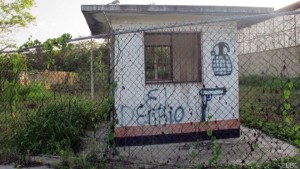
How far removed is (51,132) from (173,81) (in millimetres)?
2548

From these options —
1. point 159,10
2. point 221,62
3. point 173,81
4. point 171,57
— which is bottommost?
point 173,81

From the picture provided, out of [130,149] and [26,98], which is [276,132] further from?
[26,98]

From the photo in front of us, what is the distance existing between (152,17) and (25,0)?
1330 centimetres

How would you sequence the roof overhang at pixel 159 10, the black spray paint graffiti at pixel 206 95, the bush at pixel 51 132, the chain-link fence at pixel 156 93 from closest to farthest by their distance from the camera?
the bush at pixel 51 132, the chain-link fence at pixel 156 93, the roof overhang at pixel 159 10, the black spray paint graffiti at pixel 206 95

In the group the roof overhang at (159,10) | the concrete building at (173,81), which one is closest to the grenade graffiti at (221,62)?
the concrete building at (173,81)

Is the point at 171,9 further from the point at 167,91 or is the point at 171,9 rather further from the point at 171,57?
the point at 167,91

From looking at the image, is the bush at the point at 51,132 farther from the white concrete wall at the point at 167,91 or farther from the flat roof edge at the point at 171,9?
the flat roof edge at the point at 171,9

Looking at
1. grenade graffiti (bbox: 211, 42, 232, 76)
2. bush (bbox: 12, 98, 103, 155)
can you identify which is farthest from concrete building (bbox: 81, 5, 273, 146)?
bush (bbox: 12, 98, 103, 155)

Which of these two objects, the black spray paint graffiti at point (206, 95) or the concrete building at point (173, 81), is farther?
the black spray paint graffiti at point (206, 95)

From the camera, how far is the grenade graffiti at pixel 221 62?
5867mm

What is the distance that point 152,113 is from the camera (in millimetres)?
5641

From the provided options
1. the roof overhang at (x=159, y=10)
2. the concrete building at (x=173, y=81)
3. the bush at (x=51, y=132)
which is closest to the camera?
the bush at (x=51, y=132)

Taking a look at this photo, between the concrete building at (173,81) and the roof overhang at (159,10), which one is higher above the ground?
the roof overhang at (159,10)

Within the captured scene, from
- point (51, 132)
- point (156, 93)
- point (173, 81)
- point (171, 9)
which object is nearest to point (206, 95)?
point (173, 81)
